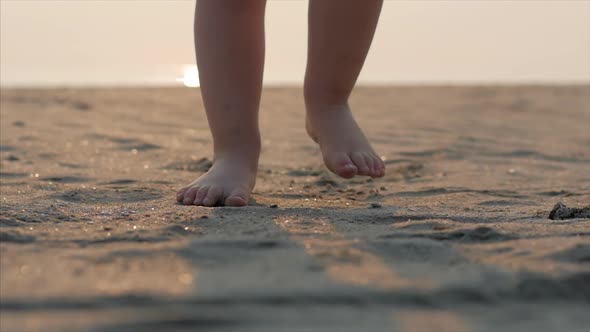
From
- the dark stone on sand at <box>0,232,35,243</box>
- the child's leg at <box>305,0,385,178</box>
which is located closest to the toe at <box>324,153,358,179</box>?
the child's leg at <box>305,0,385,178</box>

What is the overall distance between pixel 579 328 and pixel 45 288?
26.9 inches

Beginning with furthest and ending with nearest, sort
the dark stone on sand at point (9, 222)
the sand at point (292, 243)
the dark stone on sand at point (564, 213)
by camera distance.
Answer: the dark stone on sand at point (564, 213) → the dark stone on sand at point (9, 222) → the sand at point (292, 243)

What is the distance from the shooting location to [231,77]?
211 centimetres

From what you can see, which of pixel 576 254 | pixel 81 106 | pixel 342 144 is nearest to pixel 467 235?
pixel 576 254

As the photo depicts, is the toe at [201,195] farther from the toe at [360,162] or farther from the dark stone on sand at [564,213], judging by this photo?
the dark stone on sand at [564,213]

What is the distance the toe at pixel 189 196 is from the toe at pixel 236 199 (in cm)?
9

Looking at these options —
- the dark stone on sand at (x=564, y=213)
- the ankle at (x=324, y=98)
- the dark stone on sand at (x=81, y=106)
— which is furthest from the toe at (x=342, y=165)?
the dark stone on sand at (x=81, y=106)

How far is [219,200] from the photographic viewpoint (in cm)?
200

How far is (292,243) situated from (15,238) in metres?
0.47

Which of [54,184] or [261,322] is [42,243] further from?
[54,184]

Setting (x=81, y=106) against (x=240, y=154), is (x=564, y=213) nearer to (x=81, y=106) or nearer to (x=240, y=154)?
(x=240, y=154)

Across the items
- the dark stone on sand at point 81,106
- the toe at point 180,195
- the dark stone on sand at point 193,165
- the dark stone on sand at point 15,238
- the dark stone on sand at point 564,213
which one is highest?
the dark stone on sand at point 564,213

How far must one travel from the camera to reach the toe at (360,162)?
6.88 feet

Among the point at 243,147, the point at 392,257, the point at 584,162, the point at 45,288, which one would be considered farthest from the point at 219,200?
the point at 584,162
